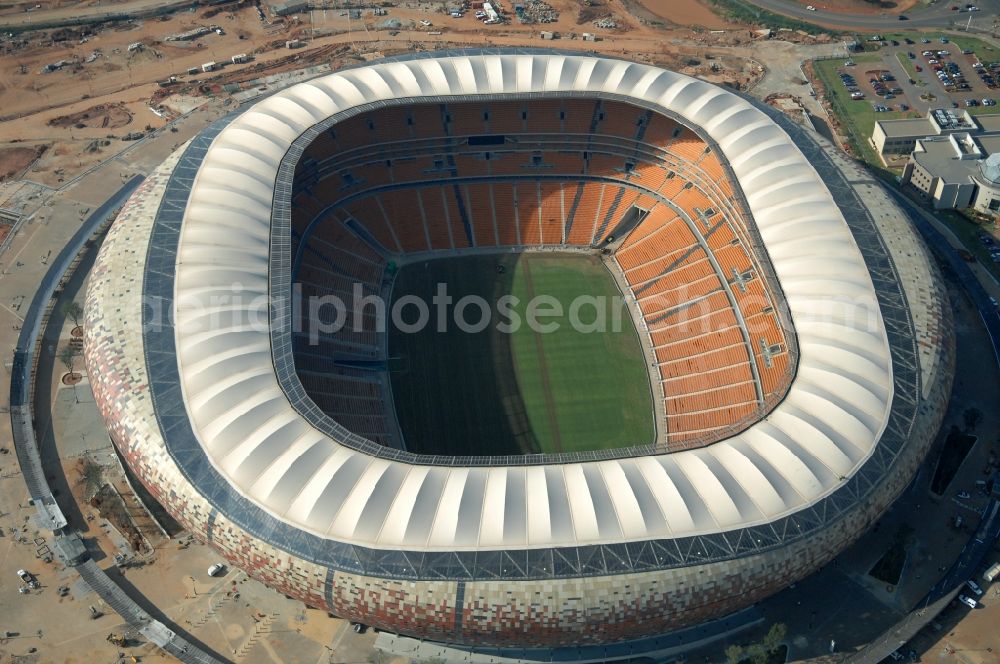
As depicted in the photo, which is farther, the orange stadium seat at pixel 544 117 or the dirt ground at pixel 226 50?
the dirt ground at pixel 226 50

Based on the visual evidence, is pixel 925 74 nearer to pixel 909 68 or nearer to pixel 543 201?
pixel 909 68

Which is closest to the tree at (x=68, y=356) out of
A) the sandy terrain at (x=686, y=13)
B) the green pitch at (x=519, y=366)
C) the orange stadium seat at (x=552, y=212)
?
the green pitch at (x=519, y=366)

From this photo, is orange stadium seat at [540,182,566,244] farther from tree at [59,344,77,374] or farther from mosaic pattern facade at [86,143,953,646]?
tree at [59,344,77,374]

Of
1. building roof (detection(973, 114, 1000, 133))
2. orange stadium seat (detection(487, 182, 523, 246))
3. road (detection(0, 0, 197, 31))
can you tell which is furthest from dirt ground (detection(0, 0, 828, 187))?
orange stadium seat (detection(487, 182, 523, 246))

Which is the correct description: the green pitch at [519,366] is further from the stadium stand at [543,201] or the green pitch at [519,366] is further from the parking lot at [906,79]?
the parking lot at [906,79]

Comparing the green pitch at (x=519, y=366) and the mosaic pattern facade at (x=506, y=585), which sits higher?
the green pitch at (x=519, y=366)

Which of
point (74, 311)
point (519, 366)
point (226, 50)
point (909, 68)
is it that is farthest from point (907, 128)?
point (74, 311)
